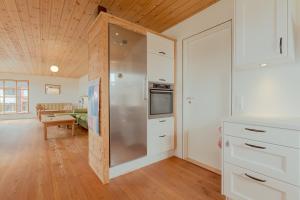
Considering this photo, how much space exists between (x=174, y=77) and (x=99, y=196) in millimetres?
2148

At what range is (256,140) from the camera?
1305 millimetres

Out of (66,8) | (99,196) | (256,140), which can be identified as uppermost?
(66,8)

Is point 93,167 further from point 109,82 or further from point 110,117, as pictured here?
point 109,82

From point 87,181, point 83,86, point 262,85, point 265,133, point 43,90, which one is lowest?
point 87,181

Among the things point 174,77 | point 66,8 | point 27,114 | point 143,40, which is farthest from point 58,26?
point 27,114

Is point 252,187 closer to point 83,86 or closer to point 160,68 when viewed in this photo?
point 160,68

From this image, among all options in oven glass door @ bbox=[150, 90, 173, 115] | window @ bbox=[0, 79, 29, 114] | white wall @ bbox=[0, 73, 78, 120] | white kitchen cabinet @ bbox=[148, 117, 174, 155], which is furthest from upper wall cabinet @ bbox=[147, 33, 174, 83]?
window @ bbox=[0, 79, 29, 114]

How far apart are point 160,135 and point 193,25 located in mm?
1926

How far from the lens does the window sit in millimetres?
8273

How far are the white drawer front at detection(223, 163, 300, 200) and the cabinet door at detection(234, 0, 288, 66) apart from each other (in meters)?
1.04

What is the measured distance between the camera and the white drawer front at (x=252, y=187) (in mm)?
1156

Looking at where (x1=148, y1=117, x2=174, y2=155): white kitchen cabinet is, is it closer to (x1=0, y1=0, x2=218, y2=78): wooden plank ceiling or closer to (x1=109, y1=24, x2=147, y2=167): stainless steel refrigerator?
(x1=109, y1=24, x2=147, y2=167): stainless steel refrigerator

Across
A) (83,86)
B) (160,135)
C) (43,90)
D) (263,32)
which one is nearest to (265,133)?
(263,32)

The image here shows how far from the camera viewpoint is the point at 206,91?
2414mm
